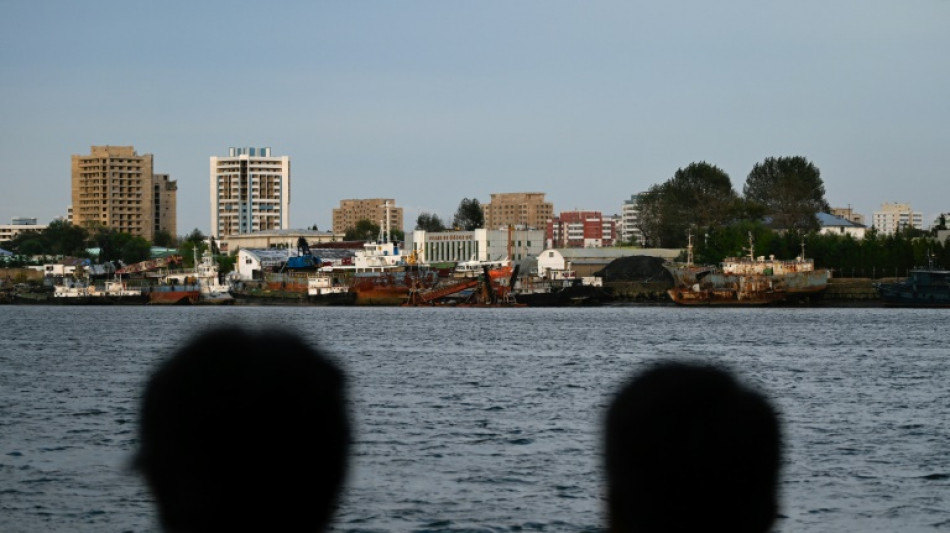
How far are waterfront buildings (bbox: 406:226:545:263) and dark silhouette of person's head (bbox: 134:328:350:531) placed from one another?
142 metres

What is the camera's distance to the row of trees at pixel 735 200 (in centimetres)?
14650

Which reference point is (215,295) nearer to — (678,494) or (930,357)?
(930,357)

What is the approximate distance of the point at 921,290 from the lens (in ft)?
347

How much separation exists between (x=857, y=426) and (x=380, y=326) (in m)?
54.6

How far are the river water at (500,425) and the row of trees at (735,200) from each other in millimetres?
79975

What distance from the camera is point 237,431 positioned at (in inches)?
103

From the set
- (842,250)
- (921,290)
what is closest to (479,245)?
(842,250)

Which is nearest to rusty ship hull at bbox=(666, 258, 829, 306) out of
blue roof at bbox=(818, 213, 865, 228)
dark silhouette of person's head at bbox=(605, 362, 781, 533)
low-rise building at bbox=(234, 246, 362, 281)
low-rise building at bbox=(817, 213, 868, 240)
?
low-rise building at bbox=(817, 213, 868, 240)

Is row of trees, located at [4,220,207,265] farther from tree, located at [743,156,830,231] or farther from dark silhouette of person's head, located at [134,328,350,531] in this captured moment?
dark silhouette of person's head, located at [134,328,350,531]

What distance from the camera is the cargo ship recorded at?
10881cm

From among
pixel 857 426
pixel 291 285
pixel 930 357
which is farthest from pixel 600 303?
pixel 857 426

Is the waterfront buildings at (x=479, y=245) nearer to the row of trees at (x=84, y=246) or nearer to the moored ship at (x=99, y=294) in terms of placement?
the moored ship at (x=99, y=294)

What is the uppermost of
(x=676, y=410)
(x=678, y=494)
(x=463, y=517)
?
(x=676, y=410)

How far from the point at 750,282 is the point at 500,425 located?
278 ft
